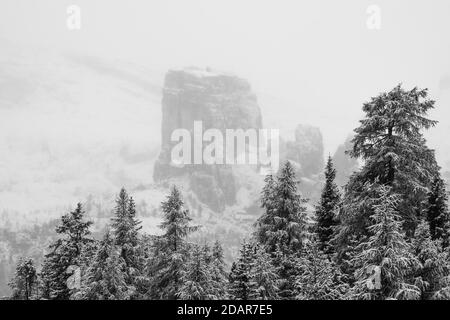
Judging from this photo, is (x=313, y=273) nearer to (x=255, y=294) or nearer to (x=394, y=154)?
(x=255, y=294)

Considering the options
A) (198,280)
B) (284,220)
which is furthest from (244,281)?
(284,220)

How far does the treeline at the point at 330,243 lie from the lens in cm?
2070

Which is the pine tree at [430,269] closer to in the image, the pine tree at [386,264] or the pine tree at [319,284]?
the pine tree at [386,264]

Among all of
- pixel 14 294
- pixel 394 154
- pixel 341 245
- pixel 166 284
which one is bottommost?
pixel 14 294

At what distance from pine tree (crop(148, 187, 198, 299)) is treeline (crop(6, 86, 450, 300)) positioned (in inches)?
2.2

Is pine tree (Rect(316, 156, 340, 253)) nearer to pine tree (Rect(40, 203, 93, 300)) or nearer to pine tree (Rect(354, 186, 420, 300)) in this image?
pine tree (Rect(354, 186, 420, 300))

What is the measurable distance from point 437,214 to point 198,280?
11.4m

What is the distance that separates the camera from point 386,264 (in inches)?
794

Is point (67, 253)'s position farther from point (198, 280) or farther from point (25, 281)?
point (198, 280)

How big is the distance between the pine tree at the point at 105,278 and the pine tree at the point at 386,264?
11883 millimetres

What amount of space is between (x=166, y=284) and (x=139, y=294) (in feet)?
5.65

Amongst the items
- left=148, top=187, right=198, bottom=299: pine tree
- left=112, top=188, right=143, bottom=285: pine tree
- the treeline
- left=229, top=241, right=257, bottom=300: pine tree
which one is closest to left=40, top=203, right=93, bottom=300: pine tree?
the treeline
